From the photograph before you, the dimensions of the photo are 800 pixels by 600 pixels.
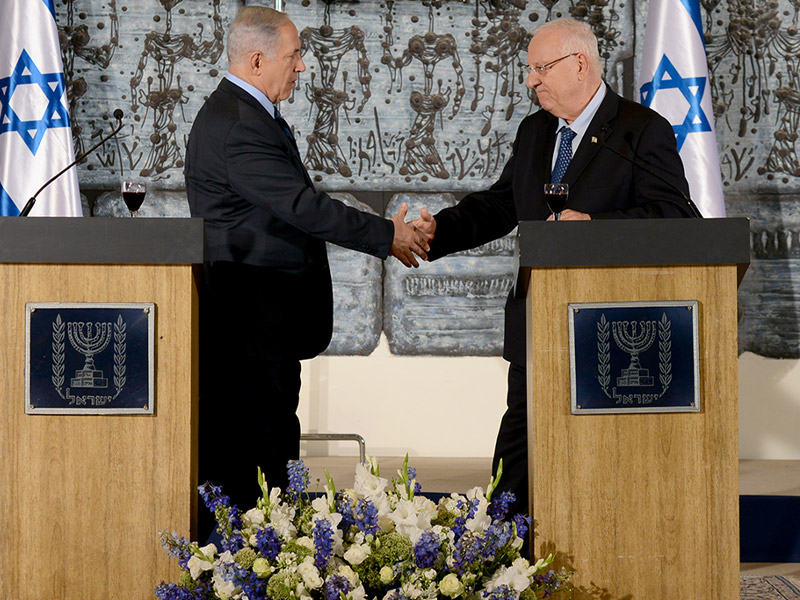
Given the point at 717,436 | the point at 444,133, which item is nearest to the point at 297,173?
the point at 717,436

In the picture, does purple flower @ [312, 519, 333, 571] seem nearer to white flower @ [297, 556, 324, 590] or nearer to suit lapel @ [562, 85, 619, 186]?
white flower @ [297, 556, 324, 590]

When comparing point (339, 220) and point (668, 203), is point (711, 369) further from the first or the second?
point (339, 220)

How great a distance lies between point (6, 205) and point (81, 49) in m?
1.14

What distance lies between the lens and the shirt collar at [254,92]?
3.02 m

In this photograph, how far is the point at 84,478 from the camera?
6.65 feet

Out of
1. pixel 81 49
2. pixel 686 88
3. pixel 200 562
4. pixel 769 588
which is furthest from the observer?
pixel 81 49

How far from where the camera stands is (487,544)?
1.85 meters

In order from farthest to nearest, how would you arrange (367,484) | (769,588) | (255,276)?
1. (769,588)
2. (255,276)
3. (367,484)

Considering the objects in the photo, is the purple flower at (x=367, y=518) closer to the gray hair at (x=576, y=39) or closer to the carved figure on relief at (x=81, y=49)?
the gray hair at (x=576, y=39)

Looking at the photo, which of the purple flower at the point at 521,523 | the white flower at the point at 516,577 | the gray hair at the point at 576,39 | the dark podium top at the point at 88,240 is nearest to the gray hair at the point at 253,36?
the gray hair at the point at 576,39

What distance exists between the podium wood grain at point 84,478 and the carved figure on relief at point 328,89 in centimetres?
323

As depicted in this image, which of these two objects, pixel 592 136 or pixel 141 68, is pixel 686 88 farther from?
pixel 141 68

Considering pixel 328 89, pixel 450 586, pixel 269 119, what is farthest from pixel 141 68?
pixel 450 586

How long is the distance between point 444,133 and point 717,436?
3.43 meters
